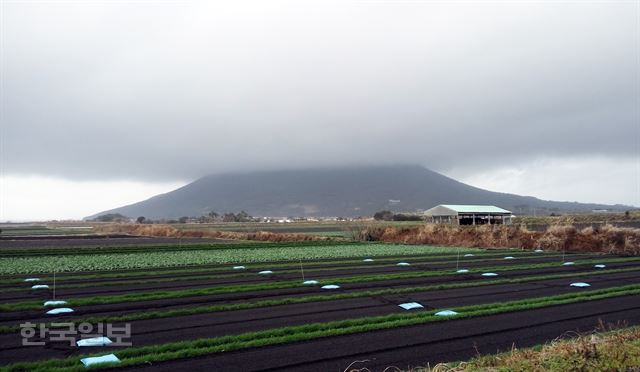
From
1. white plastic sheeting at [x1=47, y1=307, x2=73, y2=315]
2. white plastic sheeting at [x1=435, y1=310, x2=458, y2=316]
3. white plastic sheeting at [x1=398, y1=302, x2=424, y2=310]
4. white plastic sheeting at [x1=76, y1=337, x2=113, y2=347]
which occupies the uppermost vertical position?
white plastic sheeting at [x1=47, y1=307, x2=73, y2=315]

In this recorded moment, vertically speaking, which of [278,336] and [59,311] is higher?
[59,311]

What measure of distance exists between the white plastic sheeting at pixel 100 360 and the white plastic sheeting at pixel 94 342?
1.01 metres

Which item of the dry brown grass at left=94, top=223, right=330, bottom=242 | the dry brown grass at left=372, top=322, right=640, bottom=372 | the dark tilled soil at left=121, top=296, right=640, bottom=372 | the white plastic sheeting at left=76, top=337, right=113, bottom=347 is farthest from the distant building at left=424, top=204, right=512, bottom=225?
the white plastic sheeting at left=76, top=337, right=113, bottom=347

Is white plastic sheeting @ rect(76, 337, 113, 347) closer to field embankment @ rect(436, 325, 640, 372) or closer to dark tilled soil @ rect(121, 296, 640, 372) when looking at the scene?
dark tilled soil @ rect(121, 296, 640, 372)

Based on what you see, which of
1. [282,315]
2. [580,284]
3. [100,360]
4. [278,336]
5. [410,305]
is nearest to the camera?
[100,360]

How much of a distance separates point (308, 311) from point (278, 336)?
96.3 inches

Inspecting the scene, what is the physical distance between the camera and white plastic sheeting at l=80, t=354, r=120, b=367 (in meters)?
7.25

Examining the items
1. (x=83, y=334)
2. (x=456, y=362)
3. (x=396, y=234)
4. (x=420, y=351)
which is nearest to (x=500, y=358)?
(x=456, y=362)

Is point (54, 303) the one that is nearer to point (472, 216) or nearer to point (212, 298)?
point (212, 298)

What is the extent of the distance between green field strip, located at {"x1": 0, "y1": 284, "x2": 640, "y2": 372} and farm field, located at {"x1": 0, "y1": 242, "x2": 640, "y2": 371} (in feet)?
0.09

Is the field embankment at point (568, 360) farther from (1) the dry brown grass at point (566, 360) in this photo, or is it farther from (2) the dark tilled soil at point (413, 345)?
(2) the dark tilled soil at point (413, 345)

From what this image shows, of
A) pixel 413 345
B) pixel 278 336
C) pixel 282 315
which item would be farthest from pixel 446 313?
pixel 278 336

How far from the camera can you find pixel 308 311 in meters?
11.3

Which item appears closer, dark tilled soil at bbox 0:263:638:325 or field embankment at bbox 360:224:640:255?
dark tilled soil at bbox 0:263:638:325
